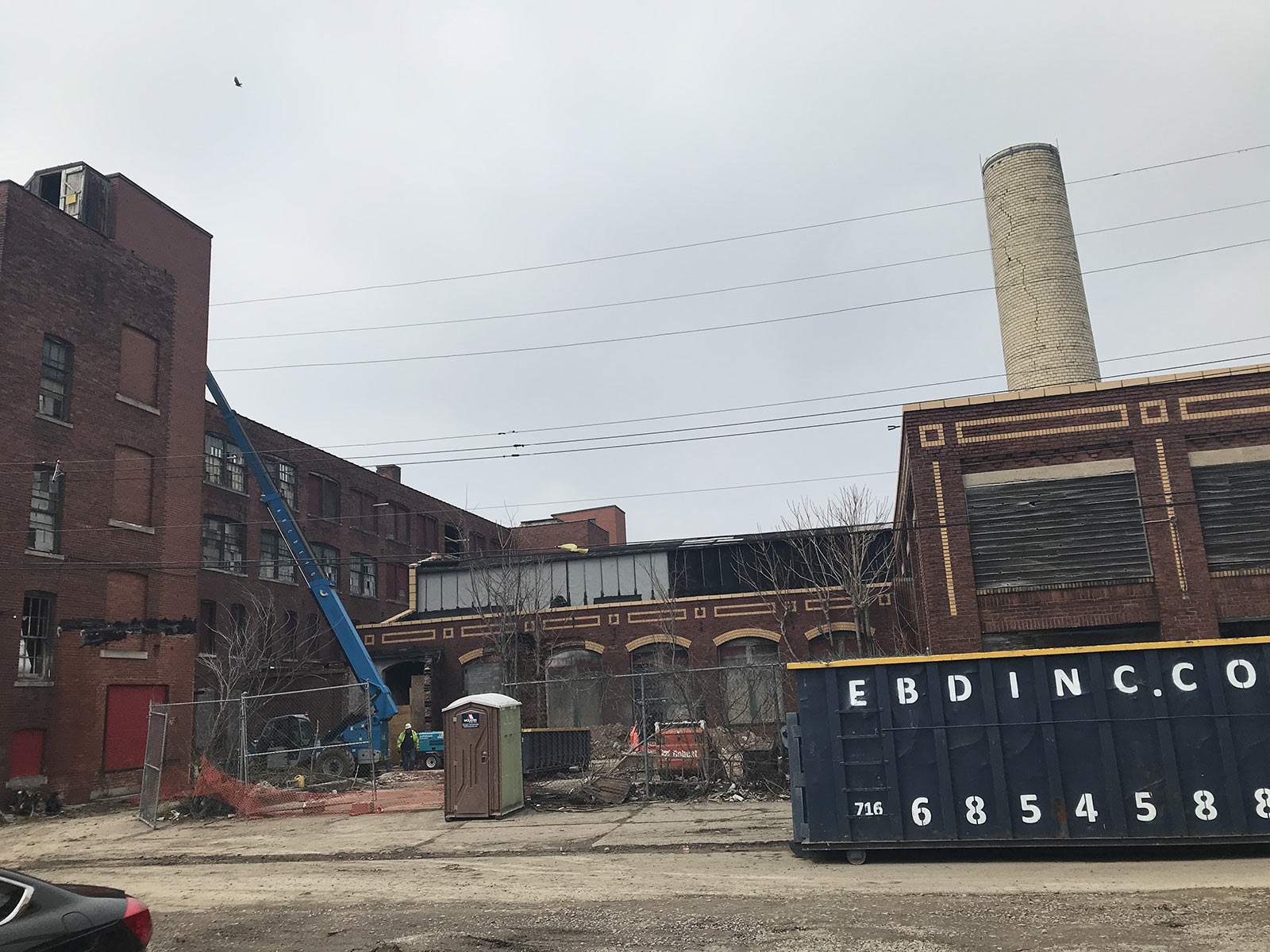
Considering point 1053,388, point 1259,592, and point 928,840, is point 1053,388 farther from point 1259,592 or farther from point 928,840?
point 928,840

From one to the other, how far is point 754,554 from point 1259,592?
19.0 metres

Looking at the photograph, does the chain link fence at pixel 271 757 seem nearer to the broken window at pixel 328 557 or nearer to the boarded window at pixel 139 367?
the broken window at pixel 328 557

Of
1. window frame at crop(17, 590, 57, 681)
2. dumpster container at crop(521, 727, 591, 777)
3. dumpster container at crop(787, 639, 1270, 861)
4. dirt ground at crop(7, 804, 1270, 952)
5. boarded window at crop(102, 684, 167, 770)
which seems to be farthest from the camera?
boarded window at crop(102, 684, 167, 770)

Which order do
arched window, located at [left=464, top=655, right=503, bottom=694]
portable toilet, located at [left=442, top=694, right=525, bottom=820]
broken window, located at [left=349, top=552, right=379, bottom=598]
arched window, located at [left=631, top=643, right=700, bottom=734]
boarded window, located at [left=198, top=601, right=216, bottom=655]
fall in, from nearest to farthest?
portable toilet, located at [left=442, top=694, right=525, bottom=820] → arched window, located at [left=631, top=643, right=700, bottom=734] → boarded window, located at [left=198, top=601, right=216, bottom=655] → arched window, located at [left=464, top=655, right=503, bottom=694] → broken window, located at [left=349, top=552, right=379, bottom=598]

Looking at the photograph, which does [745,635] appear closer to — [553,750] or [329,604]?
[553,750]

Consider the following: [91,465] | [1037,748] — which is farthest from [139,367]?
[1037,748]

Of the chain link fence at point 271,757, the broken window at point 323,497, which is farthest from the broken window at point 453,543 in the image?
the chain link fence at point 271,757

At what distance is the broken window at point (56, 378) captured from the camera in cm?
2467

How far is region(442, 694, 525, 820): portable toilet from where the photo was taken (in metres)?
17.6

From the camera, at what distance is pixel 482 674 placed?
128 ft

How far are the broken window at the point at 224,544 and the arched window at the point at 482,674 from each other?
9568 millimetres

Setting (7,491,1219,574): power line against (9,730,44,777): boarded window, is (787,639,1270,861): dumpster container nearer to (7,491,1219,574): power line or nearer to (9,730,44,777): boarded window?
(7,491,1219,574): power line

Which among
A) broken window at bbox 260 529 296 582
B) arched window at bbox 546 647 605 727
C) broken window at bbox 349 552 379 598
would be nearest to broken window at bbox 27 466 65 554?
broken window at bbox 260 529 296 582

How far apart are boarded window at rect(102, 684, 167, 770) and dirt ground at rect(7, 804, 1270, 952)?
8.98 meters
